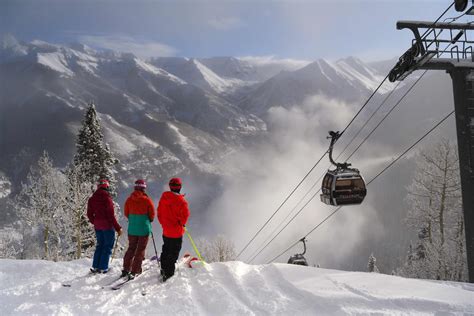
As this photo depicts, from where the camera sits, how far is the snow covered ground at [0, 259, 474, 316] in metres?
6.39

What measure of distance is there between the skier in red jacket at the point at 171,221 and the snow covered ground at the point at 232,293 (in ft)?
1.42

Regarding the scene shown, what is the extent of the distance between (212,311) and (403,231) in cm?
15666

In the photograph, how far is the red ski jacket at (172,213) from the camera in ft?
27.4

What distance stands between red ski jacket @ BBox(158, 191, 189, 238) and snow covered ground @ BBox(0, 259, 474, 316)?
1.11 m

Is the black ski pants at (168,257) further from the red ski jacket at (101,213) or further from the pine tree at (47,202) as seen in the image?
the pine tree at (47,202)

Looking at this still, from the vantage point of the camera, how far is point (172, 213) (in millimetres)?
8375

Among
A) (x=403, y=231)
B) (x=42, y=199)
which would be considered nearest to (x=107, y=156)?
(x=42, y=199)

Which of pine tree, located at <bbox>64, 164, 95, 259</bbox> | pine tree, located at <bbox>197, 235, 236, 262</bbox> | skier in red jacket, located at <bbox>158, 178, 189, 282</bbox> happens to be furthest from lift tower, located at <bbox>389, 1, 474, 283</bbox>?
pine tree, located at <bbox>197, 235, 236, 262</bbox>

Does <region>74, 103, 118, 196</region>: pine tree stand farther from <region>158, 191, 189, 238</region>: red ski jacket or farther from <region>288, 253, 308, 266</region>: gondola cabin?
<region>158, 191, 189, 238</region>: red ski jacket

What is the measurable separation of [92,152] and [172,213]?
2105cm

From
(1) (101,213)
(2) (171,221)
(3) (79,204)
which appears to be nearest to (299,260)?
(2) (171,221)

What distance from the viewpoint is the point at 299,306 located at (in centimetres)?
665

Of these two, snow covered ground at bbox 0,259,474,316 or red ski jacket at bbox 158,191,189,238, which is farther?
red ski jacket at bbox 158,191,189,238

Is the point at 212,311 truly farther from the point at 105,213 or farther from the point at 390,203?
the point at 390,203
